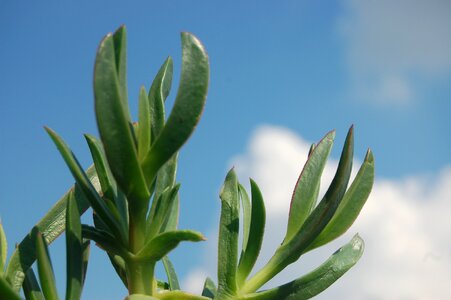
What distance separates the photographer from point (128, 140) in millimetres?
1198

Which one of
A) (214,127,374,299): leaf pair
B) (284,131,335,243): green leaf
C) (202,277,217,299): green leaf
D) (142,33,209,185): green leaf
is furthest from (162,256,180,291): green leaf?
(142,33,209,185): green leaf

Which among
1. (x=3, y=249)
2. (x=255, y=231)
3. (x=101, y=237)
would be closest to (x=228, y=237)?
(x=255, y=231)

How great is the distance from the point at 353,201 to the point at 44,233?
0.75m

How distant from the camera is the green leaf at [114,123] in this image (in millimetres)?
1126

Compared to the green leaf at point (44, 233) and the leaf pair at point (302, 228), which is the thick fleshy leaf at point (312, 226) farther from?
the green leaf at point (44, 233)

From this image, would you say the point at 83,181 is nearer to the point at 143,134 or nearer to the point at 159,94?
the point at 143,134

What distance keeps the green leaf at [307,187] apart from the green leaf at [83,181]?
45cm

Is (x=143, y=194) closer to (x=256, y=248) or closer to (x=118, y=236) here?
(x=118, y=236)

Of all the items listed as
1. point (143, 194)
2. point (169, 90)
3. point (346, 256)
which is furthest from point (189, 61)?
point (346, 256)

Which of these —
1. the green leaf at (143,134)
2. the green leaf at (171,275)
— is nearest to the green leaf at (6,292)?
the green leaf at (143,134)

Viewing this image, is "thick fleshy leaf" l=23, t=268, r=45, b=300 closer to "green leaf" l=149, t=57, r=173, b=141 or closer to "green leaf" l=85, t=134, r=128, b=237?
"green leaf" l=85, t=134, r=128, b=237

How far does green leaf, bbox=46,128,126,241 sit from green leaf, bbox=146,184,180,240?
3.6 inches

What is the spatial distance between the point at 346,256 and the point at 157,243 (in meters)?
0.55

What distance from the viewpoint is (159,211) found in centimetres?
142
